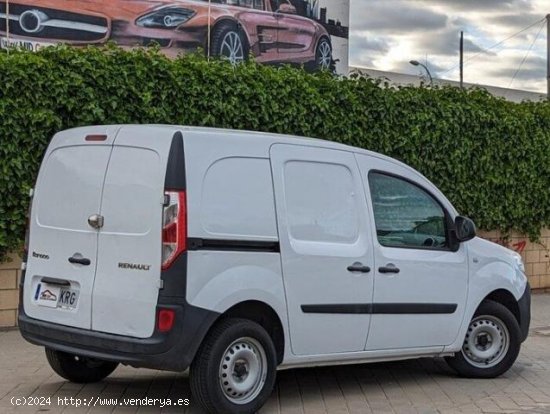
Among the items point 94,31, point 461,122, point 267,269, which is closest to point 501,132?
point 461,122

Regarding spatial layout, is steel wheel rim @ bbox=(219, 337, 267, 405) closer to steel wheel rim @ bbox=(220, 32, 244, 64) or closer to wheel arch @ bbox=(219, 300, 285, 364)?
wheel arch @ bbox=(219, 300, 285, 364)

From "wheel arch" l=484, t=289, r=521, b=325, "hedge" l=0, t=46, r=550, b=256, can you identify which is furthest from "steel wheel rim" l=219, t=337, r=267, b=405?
"hedge" l=0, t=46, r=550, b=256

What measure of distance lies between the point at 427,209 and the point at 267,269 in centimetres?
203

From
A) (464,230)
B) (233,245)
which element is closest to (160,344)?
(233,245)

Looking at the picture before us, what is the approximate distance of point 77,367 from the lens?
740 cm

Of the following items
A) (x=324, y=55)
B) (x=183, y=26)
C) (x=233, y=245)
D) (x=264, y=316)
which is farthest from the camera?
(x=324, y=55)

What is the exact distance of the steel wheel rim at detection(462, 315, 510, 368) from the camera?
822 centimetres

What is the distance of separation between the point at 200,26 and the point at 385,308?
10904 millimetres


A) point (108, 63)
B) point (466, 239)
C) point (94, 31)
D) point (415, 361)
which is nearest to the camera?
point (466, 239)

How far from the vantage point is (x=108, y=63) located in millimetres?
10297

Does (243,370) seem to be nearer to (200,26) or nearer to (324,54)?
(200,26)

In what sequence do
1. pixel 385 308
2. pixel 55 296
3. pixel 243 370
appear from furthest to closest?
pixel 385 308 → pixel 55 296 → pixel 243 370

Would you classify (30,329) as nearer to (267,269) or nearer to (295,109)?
(267,269)

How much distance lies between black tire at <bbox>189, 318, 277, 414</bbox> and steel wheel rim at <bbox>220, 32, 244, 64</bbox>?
1153 centimetres
